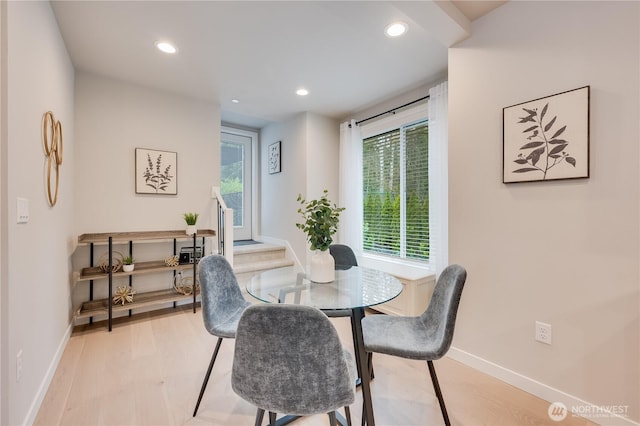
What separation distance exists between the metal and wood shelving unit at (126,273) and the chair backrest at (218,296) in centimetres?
130

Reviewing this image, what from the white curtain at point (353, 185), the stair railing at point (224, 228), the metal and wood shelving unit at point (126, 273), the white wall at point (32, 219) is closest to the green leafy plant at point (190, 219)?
the metal and wood shelving unit at point (126, 273)

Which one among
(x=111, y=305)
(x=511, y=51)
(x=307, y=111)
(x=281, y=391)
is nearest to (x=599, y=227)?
(x=511, y=51)

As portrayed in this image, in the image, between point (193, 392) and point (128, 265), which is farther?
point (128, 265)

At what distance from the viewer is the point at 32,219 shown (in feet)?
5.28

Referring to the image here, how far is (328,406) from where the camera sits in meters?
0.99

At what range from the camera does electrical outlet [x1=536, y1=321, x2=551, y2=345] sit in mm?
→ 1750

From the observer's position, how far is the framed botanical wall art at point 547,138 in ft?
5.25

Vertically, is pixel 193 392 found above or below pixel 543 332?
below

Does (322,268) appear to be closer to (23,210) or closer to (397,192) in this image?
(23,210)

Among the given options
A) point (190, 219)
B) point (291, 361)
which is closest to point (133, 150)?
point (190, 219)

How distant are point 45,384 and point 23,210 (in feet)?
3.81

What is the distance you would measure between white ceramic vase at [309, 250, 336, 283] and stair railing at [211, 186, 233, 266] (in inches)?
56.5

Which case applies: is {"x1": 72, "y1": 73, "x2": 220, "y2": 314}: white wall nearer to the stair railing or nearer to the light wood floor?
the stair railing

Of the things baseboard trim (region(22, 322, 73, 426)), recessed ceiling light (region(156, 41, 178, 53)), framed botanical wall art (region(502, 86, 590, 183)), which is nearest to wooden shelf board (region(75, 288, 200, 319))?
baseboard trim (region(22, 322, 73, 426))
